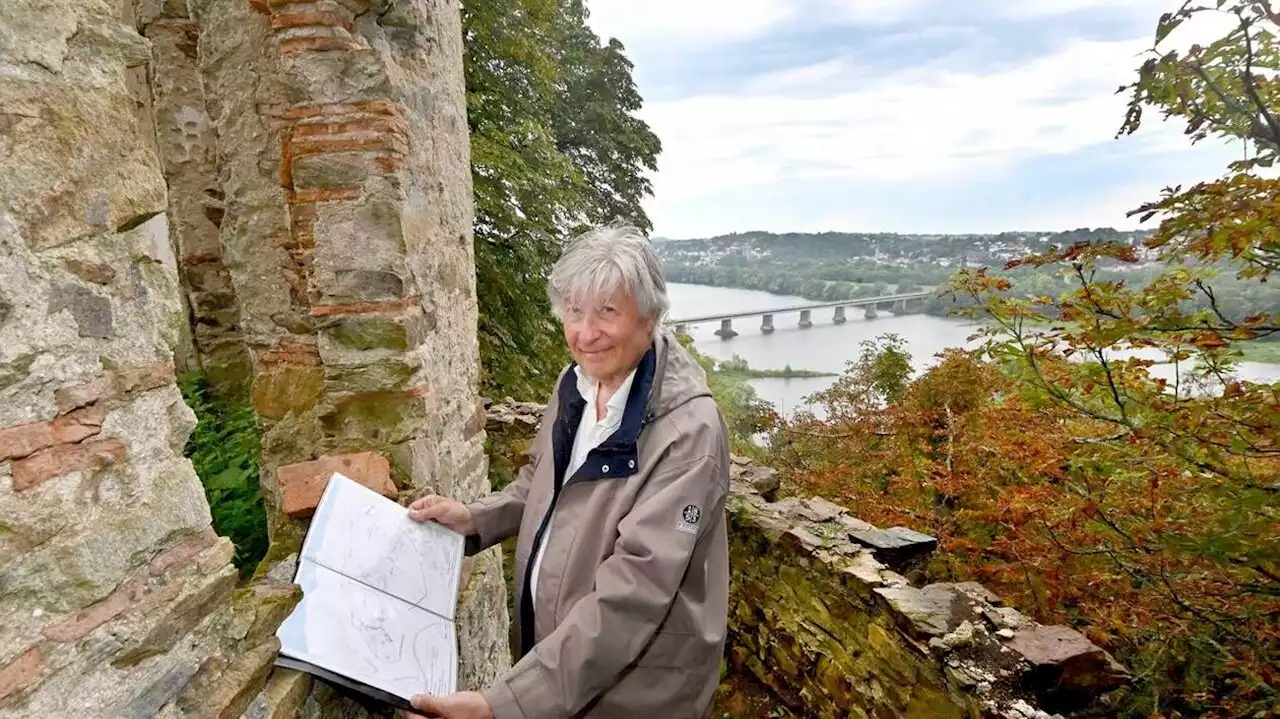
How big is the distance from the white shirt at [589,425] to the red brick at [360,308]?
857 millimetres

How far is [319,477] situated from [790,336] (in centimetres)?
1395

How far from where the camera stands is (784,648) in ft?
13.3

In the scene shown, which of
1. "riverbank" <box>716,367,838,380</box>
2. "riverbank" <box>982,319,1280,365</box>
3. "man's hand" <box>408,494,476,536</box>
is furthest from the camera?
"riverbank" <box>716,367,838,380</box>

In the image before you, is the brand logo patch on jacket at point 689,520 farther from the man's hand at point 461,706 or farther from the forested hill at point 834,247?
the forested hill at point 834,247

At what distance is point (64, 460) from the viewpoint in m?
1.00

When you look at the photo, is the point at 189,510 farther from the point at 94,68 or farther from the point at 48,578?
the point at 94,68

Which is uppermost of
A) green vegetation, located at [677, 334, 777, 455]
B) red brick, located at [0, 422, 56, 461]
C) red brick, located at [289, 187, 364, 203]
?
red brick, located at [289, 187, 364, 203]

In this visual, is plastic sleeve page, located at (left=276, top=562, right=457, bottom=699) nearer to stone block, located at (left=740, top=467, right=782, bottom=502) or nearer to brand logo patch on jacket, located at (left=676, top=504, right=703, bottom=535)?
brand logo patch on jacket, located at (left=676, top=504, right=703, bottom=535)

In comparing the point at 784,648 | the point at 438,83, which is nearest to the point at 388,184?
the point at 438,83

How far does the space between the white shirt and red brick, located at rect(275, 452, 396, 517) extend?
0.78 m

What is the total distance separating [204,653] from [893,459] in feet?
A: 19.5

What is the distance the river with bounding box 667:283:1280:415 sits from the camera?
10250 millimetres

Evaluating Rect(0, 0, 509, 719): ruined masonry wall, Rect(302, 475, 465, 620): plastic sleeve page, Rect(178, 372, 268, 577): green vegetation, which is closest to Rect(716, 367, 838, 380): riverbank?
Rect(178, 372, 268, 577): green vegetation

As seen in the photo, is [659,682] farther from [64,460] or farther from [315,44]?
[315,44]
